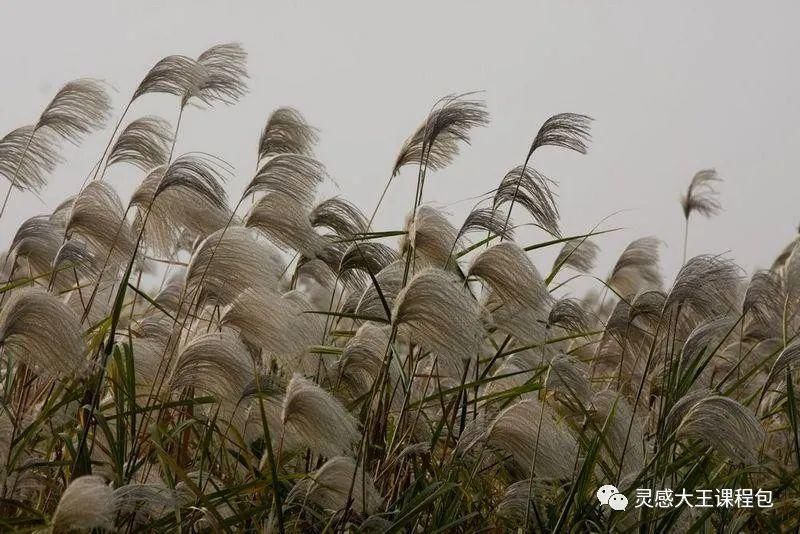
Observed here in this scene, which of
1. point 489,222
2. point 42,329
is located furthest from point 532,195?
point 42,329

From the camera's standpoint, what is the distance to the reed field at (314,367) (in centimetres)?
264

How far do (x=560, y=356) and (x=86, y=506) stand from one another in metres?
1.41

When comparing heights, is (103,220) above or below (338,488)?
above

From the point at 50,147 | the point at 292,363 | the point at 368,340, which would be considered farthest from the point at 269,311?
the point at 50,147

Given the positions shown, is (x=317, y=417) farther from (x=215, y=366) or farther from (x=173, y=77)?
(x=173, y=77)

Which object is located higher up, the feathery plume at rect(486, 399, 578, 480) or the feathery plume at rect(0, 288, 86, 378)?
the feathery plume at rect(0, 288, 86, 378)

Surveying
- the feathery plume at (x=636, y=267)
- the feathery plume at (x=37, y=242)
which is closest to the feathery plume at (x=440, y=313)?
the feathery plume at (x=37, y=242)

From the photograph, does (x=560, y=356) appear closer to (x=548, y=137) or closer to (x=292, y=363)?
(x=548, y=137)

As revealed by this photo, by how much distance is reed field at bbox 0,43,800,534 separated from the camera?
264cm

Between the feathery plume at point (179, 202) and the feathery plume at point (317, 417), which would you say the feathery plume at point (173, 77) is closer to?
the feathery plume at point (179, 202)

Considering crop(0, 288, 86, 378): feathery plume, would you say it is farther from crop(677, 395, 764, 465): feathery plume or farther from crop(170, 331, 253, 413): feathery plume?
crop(677, 395, 764, 465): feathery plume

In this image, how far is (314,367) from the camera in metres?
3.65

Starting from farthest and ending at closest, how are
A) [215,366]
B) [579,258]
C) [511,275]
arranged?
[579,258]
[511,275]
[215,366]

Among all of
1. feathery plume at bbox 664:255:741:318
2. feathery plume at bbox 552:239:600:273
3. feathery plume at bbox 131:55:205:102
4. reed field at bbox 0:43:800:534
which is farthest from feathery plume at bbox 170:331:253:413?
feathery plume at bbox 552:239:600:273
